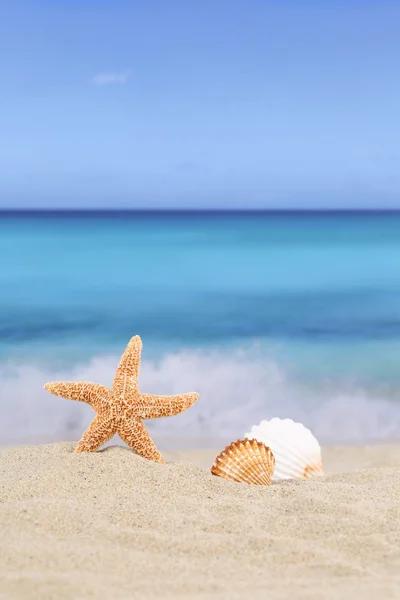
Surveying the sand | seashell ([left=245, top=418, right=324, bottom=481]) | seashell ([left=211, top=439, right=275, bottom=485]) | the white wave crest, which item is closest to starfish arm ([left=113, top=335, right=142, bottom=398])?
the sand

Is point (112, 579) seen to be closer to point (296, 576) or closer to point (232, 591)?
point (232, 591)

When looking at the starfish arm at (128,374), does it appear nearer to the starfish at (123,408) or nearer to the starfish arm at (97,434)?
the starfish at (123,408)

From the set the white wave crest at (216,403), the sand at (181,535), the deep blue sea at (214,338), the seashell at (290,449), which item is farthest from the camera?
the deep blue sea at (214,338)

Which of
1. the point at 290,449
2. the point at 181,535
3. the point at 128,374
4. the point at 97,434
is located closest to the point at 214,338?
the point at 290,449

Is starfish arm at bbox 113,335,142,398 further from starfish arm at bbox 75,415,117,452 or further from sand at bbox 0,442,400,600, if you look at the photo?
sand at bbox 0,442,400,600

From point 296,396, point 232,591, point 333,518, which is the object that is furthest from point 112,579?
point 296,396

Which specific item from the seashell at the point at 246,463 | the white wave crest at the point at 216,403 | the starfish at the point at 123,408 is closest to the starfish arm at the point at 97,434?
the starfish at the point at 123,408
